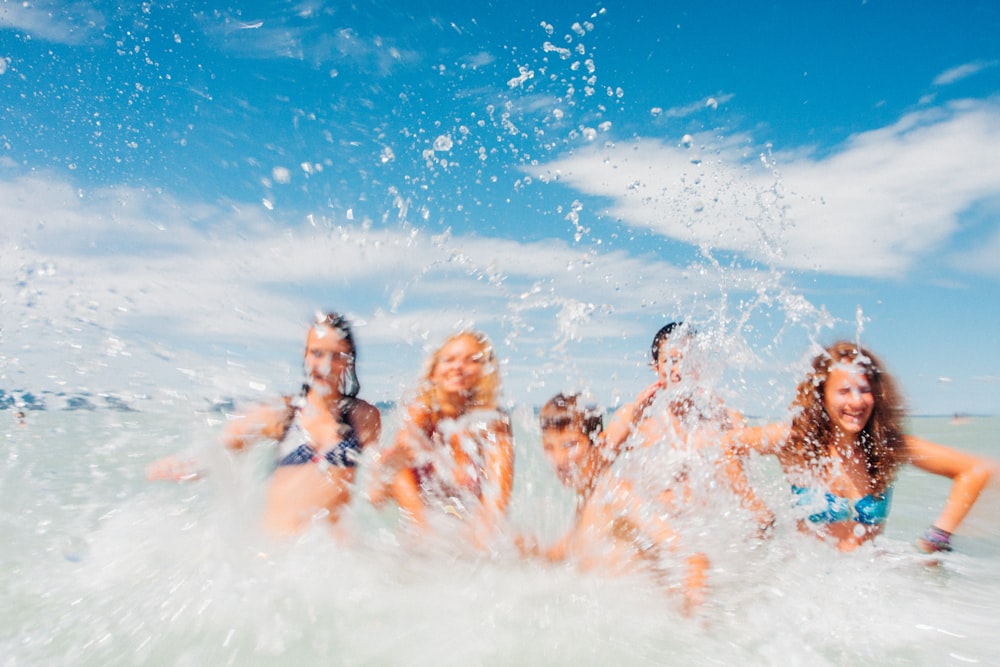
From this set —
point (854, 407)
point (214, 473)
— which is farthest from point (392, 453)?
point (854, 407)

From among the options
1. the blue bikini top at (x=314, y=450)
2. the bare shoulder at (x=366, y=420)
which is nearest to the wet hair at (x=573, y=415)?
the bare shoulder at (x=366, y=420)

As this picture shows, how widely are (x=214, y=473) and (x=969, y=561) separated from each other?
5.42 metres

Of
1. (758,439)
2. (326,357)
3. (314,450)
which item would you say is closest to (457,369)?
(326,357)

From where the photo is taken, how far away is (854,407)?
155 inches

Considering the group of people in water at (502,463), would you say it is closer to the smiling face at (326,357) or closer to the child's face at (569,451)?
the smiling face at (326,357)

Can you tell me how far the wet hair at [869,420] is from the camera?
12.9 ft

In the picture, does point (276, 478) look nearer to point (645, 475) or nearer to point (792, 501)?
point (645, 475)

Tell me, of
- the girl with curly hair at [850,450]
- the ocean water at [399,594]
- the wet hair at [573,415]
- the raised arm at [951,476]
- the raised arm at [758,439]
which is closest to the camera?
the ocean water at [399,594]

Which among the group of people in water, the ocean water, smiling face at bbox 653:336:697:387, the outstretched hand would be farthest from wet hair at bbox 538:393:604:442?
the outstretched hand

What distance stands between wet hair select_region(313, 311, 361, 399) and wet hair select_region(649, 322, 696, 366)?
76.6 inches

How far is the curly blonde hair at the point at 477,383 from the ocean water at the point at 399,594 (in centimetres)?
51

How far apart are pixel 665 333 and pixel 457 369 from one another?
1.50m

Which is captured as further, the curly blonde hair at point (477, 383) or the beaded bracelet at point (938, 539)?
the curly blonde hair at point (477, 383)

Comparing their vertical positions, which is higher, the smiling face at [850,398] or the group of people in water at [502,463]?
the smiling face at [850,398]
